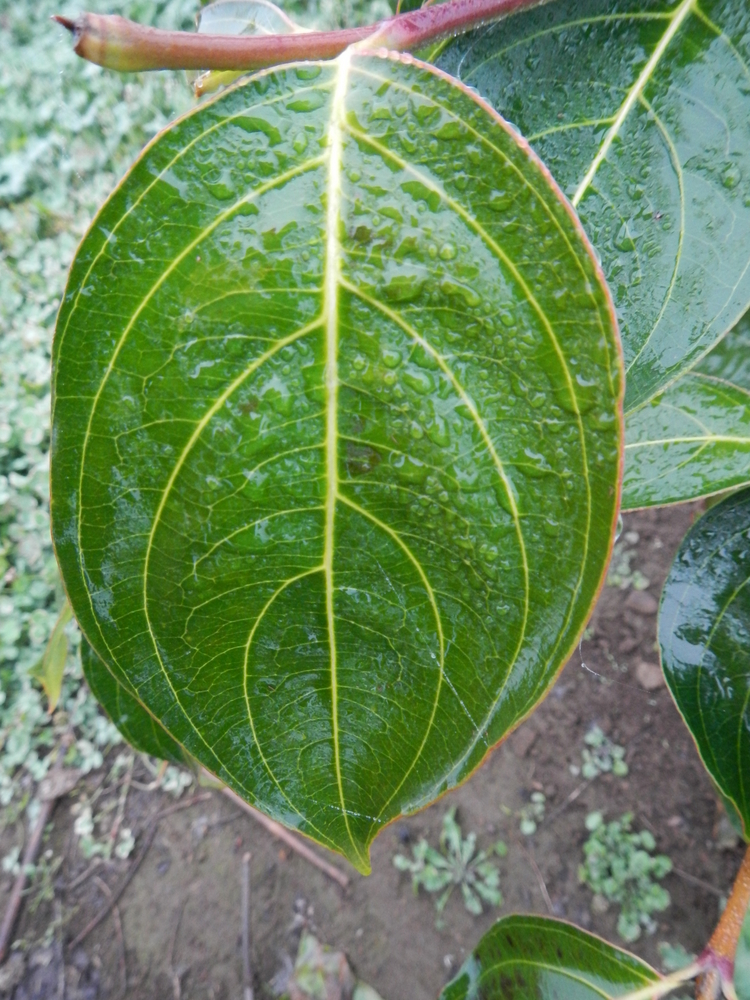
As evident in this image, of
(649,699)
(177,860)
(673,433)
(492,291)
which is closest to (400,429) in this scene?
(492,291)

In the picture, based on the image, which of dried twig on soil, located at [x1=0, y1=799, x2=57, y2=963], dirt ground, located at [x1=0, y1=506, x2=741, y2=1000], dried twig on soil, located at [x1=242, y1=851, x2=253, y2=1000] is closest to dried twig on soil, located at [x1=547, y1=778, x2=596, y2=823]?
dirt ground, located at [x1=0, y1=506, x2=741, y2=1000]

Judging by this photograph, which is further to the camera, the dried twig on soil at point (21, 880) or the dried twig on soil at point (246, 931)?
the dried twig on soil at point (21, 880)

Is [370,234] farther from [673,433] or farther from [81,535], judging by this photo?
[673,433]

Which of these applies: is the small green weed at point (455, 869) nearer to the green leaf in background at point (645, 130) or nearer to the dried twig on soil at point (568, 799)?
the dried twig on soil at point (568, 799)

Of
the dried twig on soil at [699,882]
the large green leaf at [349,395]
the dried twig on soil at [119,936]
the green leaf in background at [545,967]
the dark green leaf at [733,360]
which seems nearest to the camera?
the large green leaf at [349,395]

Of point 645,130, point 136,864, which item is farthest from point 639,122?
point 136,864

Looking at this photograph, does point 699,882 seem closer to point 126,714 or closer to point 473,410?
point 126,714

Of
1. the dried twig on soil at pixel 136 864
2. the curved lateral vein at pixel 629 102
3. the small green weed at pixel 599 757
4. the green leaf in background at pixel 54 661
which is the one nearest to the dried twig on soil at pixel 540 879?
the small green weed at pixel 599 757
